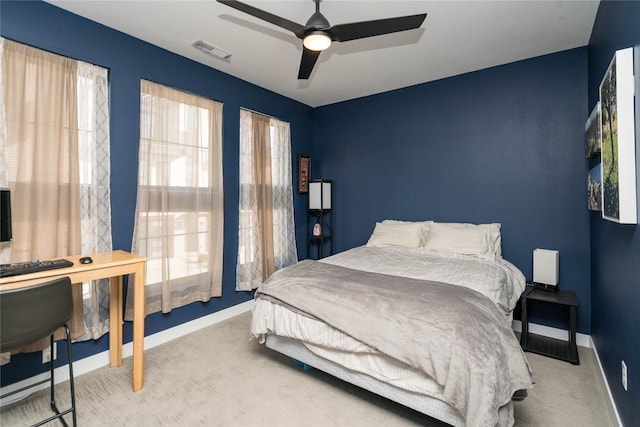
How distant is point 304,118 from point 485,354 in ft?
12.7

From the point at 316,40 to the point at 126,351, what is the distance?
2.88 meters

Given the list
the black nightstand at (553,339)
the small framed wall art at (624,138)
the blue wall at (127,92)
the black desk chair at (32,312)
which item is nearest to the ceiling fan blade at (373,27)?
the small framed wall art at (624,138)

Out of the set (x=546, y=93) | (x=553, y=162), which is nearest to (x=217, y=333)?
(x=553, y=162)

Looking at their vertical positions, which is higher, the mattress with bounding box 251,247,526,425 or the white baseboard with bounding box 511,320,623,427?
the mattress with bounding box 251,247,526,425

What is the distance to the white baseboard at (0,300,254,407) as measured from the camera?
208 cm

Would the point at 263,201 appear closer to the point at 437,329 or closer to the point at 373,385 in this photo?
the point at 373,385

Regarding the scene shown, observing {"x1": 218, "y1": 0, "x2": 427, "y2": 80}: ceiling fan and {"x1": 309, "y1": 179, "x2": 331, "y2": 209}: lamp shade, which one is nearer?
{"x1": 218, "y1": 0, "x2": 427, "y2": 80}: ceiling fan

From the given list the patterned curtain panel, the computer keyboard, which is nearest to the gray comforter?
the computer keyboard

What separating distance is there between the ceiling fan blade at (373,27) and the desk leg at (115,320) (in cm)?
240

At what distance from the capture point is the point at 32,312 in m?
1.55

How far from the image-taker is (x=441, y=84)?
3.61 metres

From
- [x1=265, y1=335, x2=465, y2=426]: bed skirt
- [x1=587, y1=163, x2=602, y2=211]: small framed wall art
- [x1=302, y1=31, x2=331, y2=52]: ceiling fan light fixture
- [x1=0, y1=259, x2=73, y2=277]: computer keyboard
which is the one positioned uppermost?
[x1=302, y1=31, x2=331, y2=52]: ceiling fan light fixture

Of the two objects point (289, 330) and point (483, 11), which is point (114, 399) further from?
point (483, 11)

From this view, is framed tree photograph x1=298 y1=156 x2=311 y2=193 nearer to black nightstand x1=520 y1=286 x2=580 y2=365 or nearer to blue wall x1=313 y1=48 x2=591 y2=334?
blue wall x1=313 y1=48 x2=591 y2=334
